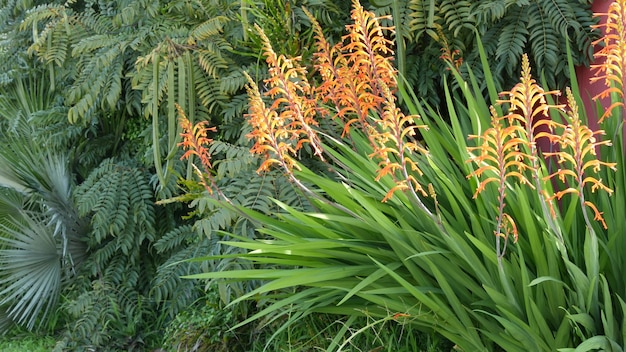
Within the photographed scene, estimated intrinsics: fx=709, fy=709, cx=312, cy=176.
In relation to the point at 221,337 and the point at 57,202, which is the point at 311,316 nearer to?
the point at 221,337

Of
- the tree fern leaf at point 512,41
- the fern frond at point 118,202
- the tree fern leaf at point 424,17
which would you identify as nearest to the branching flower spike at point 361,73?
the tree fern leaf at point 424,17

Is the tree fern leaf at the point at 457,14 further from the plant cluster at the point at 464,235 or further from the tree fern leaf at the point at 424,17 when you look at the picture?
the plant cluster at the point at 464,235

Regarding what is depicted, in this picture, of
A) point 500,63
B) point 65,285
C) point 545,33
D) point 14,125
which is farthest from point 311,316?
point 14,125

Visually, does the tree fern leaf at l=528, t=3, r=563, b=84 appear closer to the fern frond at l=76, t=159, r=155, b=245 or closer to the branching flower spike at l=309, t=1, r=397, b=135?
the branching flower spike at l=309, t=1, r=397, b=135

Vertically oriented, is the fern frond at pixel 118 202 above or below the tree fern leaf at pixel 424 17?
below

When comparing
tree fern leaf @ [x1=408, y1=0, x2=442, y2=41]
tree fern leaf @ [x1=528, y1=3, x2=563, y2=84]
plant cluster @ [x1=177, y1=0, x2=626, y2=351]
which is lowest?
plant cluster @ [x1=177, y1=0, x2=626, y2=351]

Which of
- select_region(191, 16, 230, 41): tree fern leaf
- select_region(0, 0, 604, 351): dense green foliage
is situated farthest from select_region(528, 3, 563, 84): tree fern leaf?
select_region(191, 16, 230, 41): tree fern leaf

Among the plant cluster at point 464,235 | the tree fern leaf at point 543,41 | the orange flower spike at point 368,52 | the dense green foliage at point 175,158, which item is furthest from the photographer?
the tree fern leaf at point 543,41

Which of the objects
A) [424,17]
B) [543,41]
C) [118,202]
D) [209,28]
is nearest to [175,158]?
[118,202]

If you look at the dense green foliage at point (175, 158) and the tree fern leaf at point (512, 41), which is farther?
the tree fern leaf at point (512, 41)

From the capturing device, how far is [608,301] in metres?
2.13

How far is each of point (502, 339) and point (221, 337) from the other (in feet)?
5.76

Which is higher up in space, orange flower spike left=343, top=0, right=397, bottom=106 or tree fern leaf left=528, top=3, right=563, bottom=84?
orange flower spike left=343, top=0, right=397, bottom=106

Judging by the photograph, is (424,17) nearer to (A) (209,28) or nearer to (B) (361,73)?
(B) (361,73)
